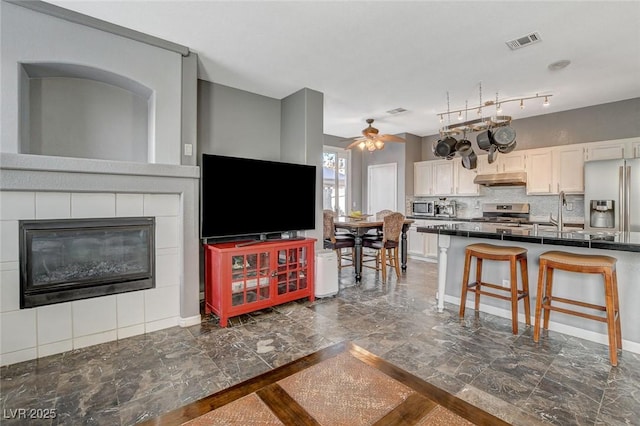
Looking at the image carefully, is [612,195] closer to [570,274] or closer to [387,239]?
[570,274]

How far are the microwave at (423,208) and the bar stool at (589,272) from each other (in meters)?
3.55

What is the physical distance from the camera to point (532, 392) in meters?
1.92

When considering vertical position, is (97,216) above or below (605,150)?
below

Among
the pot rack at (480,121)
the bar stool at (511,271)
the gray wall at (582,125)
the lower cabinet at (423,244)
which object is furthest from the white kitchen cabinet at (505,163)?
the bar stool at (511,271)

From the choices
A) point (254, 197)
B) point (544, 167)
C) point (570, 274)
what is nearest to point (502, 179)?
point (544, 167)

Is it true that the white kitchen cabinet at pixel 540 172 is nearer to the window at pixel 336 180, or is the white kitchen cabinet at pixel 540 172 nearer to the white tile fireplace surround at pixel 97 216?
the window at pixel 336 180

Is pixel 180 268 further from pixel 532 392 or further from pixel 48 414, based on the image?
pixel 532 392

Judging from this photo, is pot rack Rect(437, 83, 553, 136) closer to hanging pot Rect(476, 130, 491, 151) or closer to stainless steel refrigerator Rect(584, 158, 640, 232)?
hanging pot Rect(476, 130, 491, 151)

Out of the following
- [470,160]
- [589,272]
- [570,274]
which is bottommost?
[570,274]

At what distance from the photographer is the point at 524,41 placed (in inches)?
109

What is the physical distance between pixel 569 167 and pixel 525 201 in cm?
90

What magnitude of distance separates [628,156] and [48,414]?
6653mm

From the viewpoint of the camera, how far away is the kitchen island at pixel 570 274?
96.0 inches

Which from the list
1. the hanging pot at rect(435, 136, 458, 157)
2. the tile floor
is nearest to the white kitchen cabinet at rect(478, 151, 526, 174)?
the hanging pot at rect(435, 136, 458, 157)
